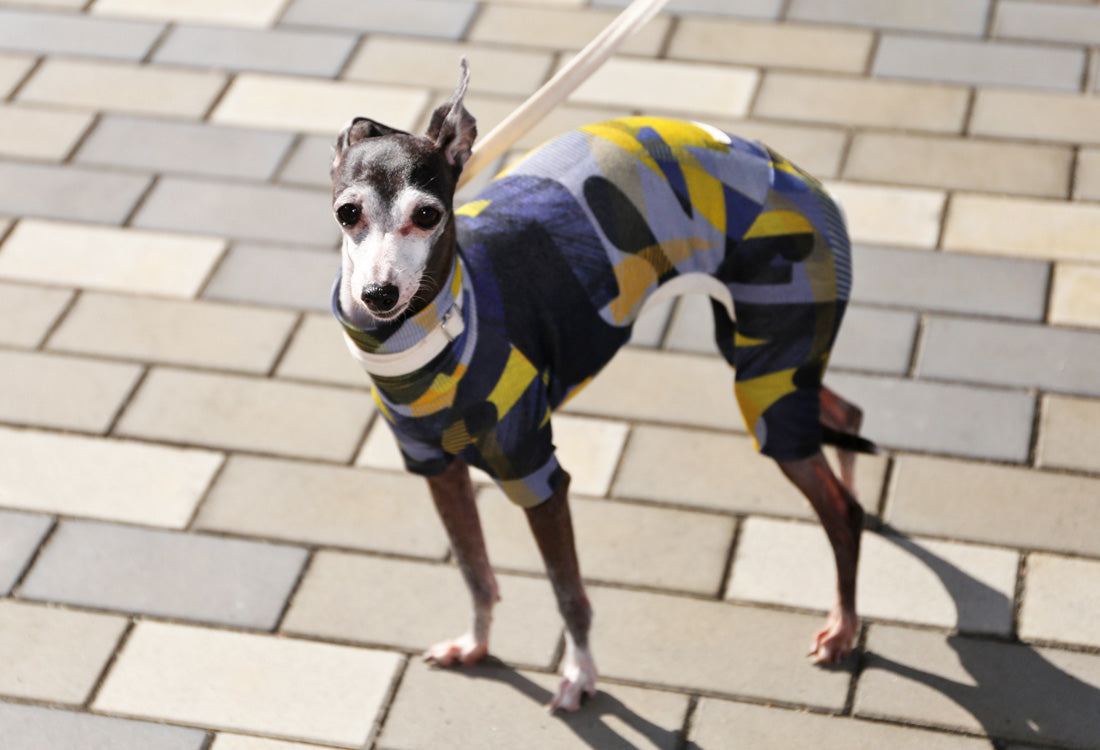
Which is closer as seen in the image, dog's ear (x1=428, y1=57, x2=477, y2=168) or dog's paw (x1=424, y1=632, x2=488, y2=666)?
dog's ear (x1=428, y1=57, x2=477, y2=168)

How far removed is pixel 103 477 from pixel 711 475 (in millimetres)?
1646

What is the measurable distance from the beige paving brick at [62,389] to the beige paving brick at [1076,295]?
8.84ft

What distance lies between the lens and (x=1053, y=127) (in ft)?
16.3

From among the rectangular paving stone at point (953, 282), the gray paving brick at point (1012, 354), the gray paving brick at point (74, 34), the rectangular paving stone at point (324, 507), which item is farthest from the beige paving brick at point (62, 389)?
the gray paving brick at point (1012, 354)

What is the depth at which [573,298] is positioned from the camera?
3.00 m

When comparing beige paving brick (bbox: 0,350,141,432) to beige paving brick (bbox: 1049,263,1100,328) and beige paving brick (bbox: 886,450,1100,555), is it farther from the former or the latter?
beige paving brick (bbox: 1049,263,1100,328)

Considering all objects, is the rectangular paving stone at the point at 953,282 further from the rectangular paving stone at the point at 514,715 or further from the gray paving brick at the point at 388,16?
the gray paving brick at the point at 388,16

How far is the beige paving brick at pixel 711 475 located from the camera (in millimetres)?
3861

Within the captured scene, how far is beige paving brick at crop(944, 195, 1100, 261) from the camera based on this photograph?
4.52m

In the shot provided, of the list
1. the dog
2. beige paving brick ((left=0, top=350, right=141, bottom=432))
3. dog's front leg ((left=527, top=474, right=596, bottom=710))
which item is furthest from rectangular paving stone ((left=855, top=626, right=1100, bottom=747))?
beige paving brick ((left=0, top=350, right=141, bottom=432))

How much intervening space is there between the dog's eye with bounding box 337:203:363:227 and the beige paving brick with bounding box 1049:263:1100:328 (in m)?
2.46

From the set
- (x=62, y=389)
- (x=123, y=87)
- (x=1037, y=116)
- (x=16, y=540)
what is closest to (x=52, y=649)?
(x=16, y=540)

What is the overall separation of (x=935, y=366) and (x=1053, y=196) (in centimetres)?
91

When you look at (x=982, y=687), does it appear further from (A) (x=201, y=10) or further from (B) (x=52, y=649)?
(A) (x=201, y=10)
